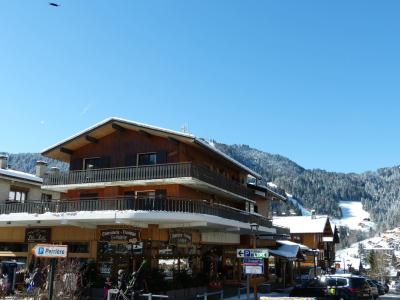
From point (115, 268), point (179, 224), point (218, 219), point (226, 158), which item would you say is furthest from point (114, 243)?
point (226, 158)

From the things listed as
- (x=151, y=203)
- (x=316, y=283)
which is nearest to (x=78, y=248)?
(x=151, y=203)

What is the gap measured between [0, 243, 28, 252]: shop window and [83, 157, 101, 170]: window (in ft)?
23.1

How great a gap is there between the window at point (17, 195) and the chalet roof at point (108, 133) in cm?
431

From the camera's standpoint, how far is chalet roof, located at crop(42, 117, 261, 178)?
31.0 metres

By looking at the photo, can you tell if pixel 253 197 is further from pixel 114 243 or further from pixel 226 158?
pixel 114 243

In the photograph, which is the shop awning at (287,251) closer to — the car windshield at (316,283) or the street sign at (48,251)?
the car windshield at (316,283)

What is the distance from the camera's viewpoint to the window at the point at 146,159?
107 ft

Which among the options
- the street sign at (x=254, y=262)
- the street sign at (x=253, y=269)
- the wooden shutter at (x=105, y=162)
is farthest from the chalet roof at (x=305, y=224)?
the street sign at (x=253, y=269)

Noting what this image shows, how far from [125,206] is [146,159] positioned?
5758 mm

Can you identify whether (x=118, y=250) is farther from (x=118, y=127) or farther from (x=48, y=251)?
(x=48, y=251)

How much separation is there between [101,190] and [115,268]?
563 centimetres

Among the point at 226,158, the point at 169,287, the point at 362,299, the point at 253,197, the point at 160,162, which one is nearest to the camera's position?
the point at 362,299

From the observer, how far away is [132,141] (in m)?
33.6

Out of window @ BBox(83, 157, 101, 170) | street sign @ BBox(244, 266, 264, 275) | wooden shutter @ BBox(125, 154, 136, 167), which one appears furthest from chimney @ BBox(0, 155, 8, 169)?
street sign @ BBox(244, 266, 264, 275)
